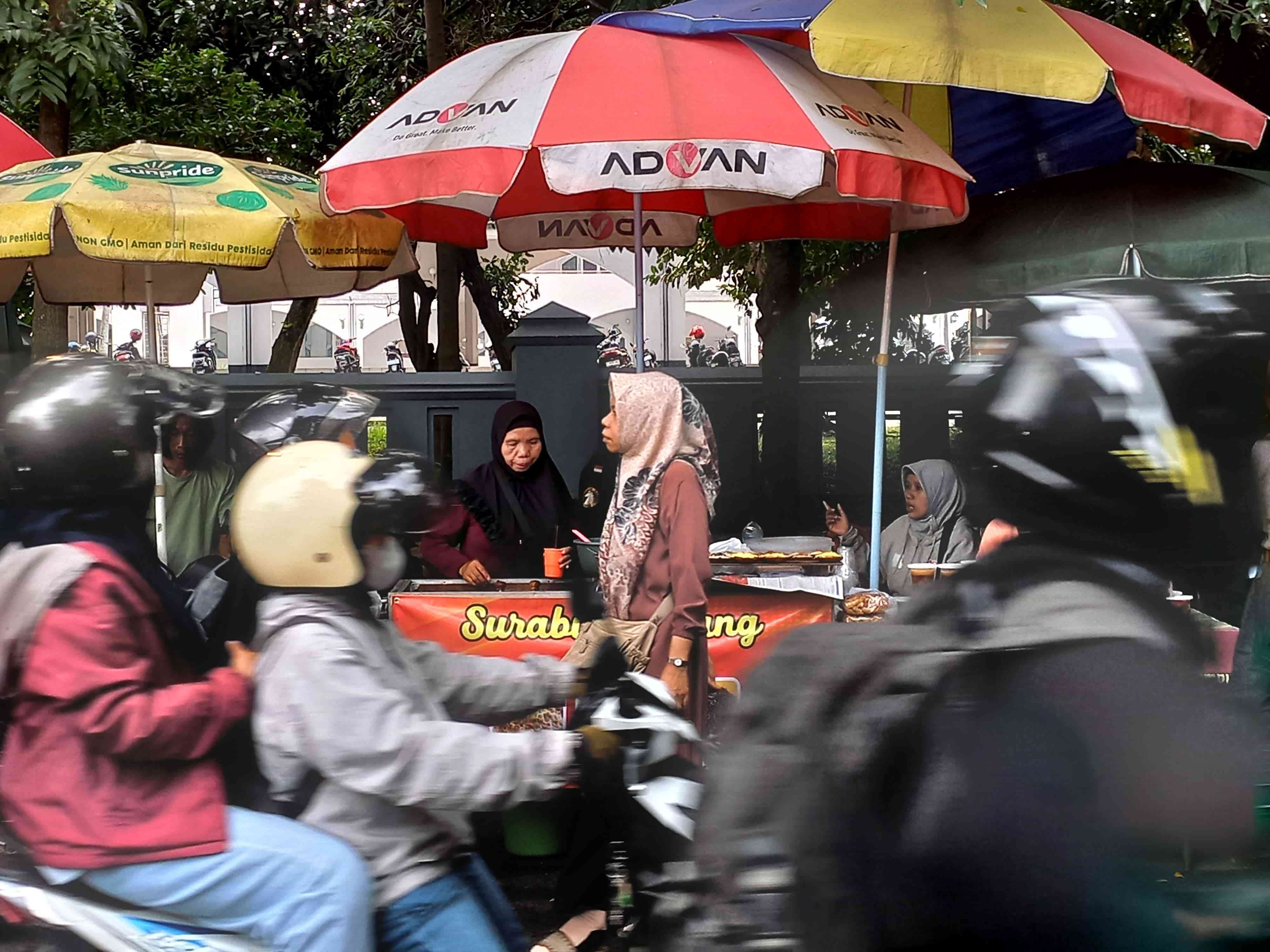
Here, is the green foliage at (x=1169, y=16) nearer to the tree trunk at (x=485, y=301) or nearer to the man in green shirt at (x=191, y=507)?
the man in green shirt at (x=191, y=507)

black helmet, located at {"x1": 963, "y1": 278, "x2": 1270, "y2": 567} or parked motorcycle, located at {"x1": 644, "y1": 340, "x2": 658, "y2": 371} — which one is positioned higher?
parked motorcycle, located at {"x1": 644, "y1": 340, "x2": 658, "y2": 371}

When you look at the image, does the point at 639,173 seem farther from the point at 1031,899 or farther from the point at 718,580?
the point at 1031,899

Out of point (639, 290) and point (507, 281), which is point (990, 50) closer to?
point (639, 290)

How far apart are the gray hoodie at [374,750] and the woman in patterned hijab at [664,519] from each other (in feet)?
6.55

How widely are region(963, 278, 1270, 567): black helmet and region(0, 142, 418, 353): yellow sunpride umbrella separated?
13.3 ft

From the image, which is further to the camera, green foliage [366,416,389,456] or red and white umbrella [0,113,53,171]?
green foliage [366,416,389,456]

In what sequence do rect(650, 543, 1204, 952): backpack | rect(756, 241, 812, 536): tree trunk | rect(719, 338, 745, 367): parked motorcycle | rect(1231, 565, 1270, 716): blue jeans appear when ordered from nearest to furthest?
rect(650, 543, 1204, 952): backpack, rect(1231, 565, 1270, 716): blue jeans, rect(756, 241, 812, 536): tree trunk, rect(719, 338, 745, 367): parked motorcycle

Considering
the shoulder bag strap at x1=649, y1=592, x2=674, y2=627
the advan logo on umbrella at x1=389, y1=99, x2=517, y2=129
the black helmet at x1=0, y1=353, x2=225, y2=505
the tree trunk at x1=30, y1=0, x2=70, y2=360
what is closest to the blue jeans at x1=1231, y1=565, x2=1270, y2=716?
the shoulder bag strap at x1=649, y1=592, x2=674, y2=627

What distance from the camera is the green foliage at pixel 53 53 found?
7.05 meters

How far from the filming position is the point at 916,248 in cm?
781

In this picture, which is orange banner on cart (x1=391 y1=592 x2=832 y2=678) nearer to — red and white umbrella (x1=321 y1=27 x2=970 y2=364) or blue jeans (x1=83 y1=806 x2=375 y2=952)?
red and white umbrella (x1=321 y1=27 x2=970 y2=364)

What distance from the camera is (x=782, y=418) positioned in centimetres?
830

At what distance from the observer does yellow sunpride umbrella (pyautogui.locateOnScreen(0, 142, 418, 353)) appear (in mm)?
5234

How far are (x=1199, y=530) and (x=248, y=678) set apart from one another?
5.23 ft
